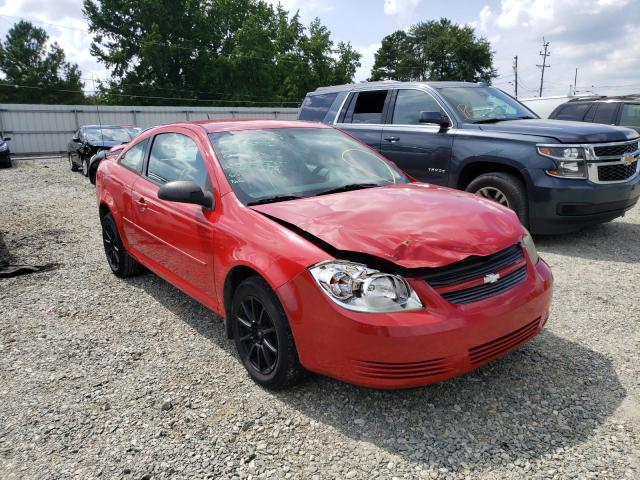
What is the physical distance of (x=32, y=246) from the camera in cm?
650

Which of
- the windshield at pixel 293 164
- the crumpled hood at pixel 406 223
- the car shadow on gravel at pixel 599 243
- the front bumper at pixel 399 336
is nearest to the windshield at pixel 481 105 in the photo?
the car shadow on gravel at pixel 599 243

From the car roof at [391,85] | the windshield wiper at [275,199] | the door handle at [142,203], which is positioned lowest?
the door handle at [142,203]

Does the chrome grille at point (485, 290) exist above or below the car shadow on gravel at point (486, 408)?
above

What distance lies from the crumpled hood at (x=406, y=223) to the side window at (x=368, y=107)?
4.15 metres

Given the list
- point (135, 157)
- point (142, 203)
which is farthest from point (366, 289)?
point (135, 157)

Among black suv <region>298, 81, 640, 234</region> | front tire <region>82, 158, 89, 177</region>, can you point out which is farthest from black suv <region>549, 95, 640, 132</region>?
front tire <region>82, 158, 89, 177</region>

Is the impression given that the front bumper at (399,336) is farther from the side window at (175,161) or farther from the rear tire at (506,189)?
the rear tire at (506,189)

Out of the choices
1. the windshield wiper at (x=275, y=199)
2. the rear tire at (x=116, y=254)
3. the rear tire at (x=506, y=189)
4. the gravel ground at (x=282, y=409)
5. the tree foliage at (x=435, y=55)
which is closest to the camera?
the gravel ground at (x=282, y=409)

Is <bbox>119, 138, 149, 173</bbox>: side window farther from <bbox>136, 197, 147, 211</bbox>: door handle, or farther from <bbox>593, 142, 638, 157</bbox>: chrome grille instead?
→ <bbox>593, 142, 638, 157</bbox>: chrome grille

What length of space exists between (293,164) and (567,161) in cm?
345

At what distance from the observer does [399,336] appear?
2.32m

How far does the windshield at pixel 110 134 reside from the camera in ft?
42.9

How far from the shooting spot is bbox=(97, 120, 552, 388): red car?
7.86 ft

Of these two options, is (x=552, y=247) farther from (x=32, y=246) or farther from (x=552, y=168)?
(x=32, y=246)
